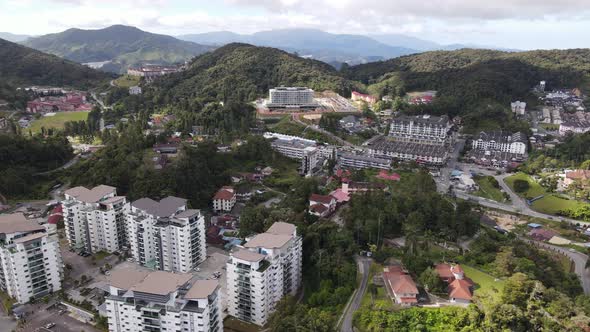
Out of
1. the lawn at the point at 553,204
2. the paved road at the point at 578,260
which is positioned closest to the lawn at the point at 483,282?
the paved road at the point at 578,260


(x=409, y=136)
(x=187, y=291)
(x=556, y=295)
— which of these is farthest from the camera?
(x=409, y=136)

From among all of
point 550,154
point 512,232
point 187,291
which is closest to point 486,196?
point 512,232

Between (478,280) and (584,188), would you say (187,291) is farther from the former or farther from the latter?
(584,188)

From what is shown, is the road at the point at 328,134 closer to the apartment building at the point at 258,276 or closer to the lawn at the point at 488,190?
the lawn at the point at 488,190

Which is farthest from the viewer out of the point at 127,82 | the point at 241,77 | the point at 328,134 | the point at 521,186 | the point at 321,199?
the point at 127,82

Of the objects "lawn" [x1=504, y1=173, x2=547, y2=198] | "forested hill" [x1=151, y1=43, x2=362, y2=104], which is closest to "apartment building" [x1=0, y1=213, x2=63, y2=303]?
"lawn" [x1=504, y1=173, x2=547, y2=198]

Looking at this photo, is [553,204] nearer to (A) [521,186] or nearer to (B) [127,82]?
(A) [521,186]

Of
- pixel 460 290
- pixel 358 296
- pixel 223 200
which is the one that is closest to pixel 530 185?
pixel 460 290
